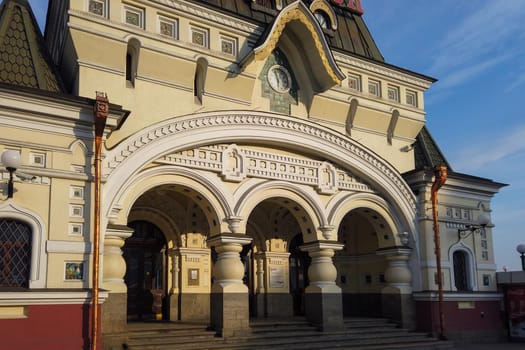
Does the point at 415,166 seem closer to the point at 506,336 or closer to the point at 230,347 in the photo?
the point at 506,336

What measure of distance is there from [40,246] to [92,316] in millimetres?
1483

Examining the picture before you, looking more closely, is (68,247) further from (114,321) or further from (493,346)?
(493,346)

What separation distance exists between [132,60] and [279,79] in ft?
12.6

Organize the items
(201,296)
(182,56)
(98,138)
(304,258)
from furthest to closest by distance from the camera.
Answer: (304,258) < (201,296) < (182,56) < (98,138)

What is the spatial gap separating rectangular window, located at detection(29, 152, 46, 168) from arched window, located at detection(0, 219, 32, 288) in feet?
3.40

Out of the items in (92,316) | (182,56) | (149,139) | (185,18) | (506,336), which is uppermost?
(185,18)

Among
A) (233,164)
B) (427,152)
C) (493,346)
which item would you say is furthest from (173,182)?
(493,346)

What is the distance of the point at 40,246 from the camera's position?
998 centimetres

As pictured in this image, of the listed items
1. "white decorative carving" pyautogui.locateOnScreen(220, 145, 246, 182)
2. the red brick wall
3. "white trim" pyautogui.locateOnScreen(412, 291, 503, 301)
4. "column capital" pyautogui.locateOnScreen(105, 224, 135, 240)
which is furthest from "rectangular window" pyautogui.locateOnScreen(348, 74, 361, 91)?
the red brick wall

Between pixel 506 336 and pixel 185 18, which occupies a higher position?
pixel 185 18

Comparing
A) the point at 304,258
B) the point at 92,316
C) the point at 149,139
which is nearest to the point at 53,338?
the point at 92,316

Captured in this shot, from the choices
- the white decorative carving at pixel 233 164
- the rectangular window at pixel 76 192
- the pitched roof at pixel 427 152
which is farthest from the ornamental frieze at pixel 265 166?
the pitched roof at pixel 427 152

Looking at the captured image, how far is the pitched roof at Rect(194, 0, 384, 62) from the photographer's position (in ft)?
49.6

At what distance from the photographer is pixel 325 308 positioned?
1380 centimetres
